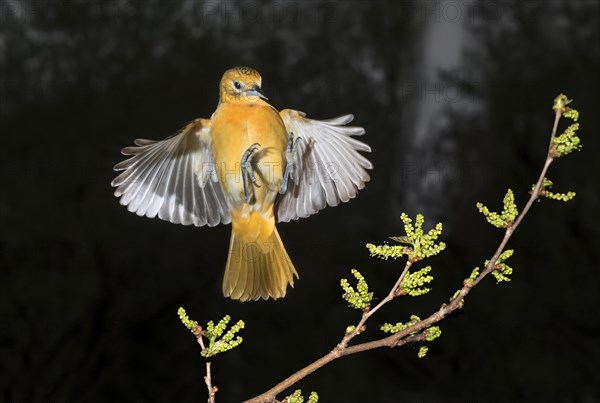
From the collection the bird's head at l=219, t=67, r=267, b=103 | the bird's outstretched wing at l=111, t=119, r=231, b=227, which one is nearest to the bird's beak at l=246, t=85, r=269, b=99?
the bird's head at l=219, t=67, r=267, b=103

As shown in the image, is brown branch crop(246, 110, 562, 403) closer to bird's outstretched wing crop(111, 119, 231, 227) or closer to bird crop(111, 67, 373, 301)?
bird crop(111, 67, 373, 301)

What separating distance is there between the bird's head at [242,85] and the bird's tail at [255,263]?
0.21 meters

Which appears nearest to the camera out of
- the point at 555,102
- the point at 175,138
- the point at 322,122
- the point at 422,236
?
the point at 555,102

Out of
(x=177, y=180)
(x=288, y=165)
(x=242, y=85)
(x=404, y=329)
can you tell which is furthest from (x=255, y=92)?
(x=404, y=329)

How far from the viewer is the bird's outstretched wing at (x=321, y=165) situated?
1.25 m

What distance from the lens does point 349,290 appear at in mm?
914

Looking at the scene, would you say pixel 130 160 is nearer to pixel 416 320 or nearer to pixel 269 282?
pixel 269 282

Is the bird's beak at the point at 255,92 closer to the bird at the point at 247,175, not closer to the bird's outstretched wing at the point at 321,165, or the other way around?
the bird at the point at 247,175

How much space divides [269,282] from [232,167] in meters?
0.22

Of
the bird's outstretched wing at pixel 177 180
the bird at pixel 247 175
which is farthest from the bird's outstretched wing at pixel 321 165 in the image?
the bird's outstretched wing at pixel 177 180

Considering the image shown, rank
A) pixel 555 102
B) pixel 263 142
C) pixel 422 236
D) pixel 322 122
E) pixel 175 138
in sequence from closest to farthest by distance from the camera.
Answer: pixel 555 102
pixel 422 236
pixel 263 142
pixel 175 138
pixel 322 122

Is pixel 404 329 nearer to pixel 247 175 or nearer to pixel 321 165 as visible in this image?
pixel 247 175

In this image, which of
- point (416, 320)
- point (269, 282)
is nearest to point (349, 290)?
point (416, 320)

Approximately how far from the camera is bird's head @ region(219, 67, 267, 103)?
3.52ft
